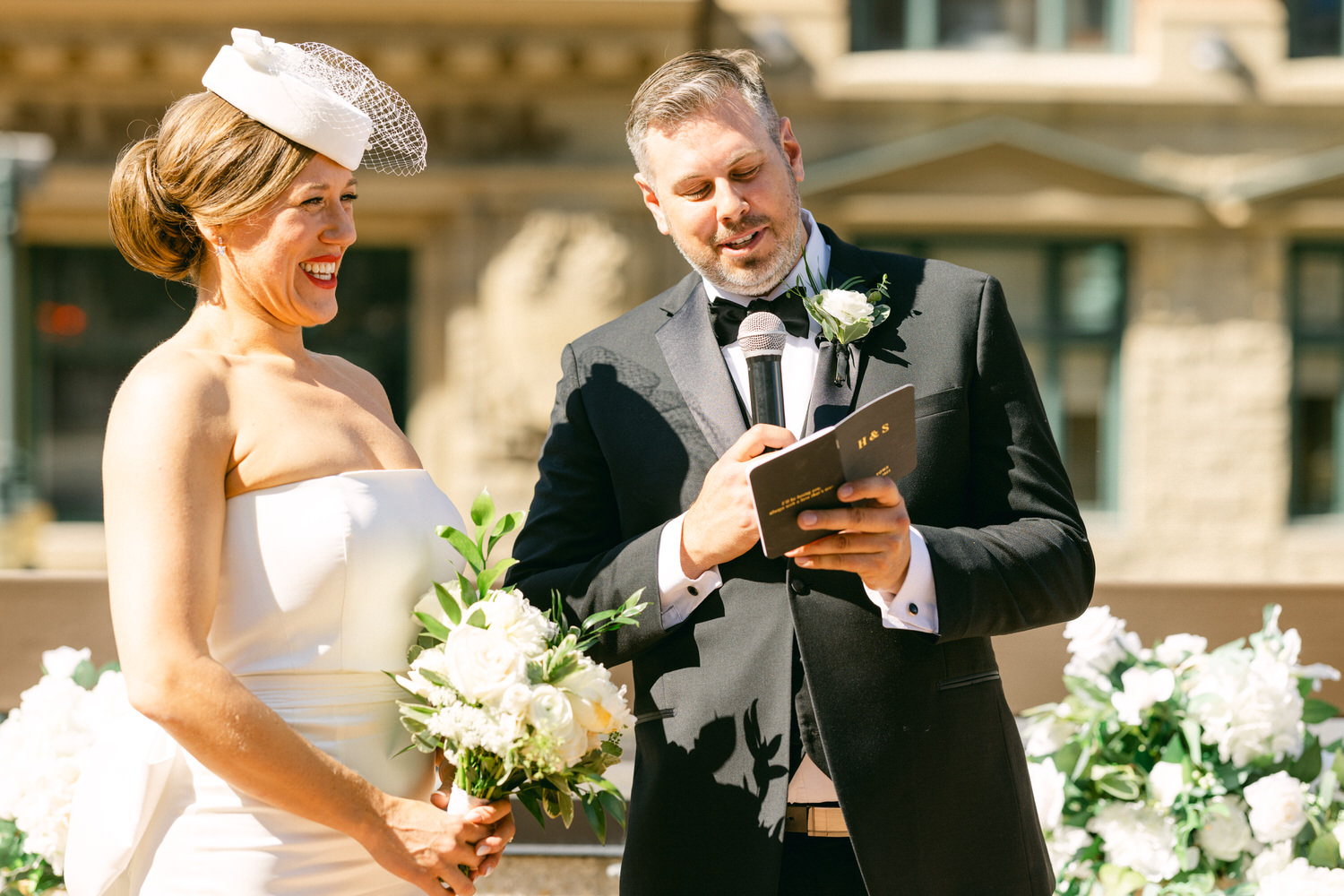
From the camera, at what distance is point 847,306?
6.64ft

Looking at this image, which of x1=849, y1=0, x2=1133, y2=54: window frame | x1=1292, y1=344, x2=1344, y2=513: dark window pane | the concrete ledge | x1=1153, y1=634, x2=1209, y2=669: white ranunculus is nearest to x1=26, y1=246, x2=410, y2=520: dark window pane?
x1=849, y1=0, x2=1133, y2=54: window frame

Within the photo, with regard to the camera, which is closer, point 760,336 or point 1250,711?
point 760,336

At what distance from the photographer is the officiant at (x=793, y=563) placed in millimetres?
1983

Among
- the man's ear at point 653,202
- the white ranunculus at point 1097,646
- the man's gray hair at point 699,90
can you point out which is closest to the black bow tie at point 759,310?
the man's ear at point 653,202

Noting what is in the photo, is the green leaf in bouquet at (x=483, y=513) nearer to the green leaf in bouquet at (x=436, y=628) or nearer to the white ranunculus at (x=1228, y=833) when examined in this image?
the green leaf in bouquet at (x=436, y=628)

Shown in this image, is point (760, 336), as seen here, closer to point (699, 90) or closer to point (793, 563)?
point (793, 563)

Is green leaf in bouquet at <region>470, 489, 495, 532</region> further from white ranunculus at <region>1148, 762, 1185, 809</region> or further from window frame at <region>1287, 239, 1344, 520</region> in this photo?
window frame at <region>1287, 239, 1344, 520</region>

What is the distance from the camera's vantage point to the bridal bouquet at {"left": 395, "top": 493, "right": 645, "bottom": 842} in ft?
5.88

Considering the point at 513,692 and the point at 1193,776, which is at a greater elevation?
the point at 513,692

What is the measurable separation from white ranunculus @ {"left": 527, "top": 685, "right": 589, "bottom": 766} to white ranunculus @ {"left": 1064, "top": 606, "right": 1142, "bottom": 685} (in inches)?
68.7

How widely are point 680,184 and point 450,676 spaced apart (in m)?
0.96

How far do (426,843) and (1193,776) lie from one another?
1.97 m

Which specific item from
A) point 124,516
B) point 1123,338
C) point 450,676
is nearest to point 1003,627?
point 450,676

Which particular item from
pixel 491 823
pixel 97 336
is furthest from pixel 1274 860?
pixel 97 336
